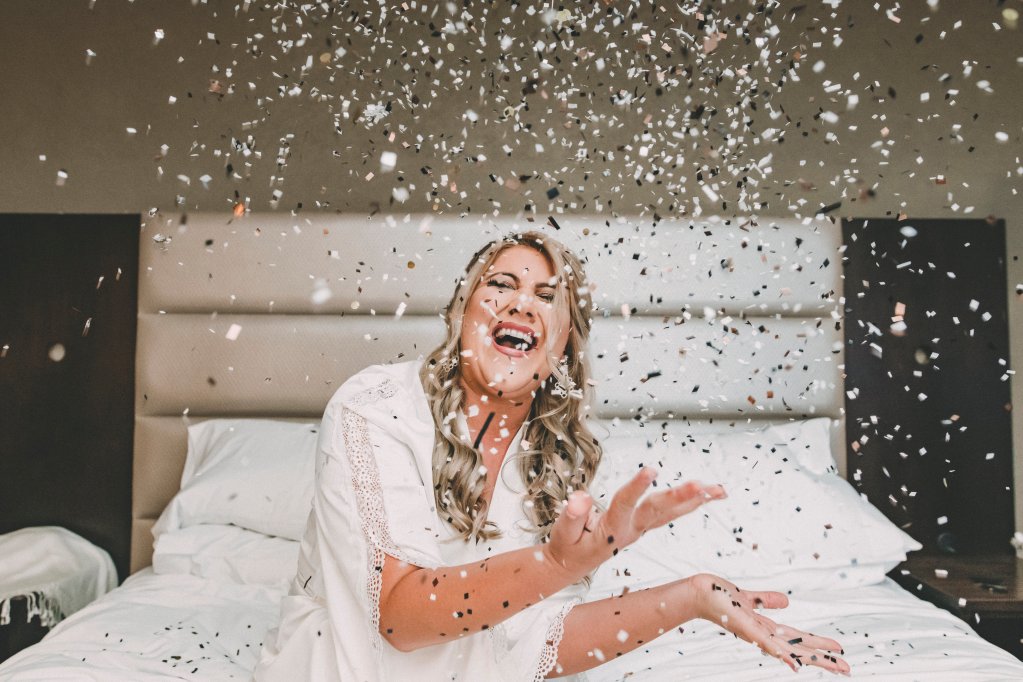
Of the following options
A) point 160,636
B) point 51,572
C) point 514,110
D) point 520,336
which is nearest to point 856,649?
point 520,336

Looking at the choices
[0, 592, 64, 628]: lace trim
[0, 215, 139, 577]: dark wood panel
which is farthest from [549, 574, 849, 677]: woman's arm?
[0, 215, 139, 577]: dark wood panel

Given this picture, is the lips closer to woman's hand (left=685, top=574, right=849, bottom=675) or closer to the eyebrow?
the eyebrow

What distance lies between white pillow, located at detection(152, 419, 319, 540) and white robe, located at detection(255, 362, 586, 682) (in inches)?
35.4

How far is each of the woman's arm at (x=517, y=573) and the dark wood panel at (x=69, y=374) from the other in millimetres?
1939

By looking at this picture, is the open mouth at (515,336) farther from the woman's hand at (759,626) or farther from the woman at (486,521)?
the woman's hand at (759,626)

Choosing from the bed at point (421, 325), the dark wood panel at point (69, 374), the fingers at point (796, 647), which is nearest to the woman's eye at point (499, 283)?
the fingers at point (796, 647)

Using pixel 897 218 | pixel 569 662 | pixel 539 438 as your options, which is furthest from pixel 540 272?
pixel 897 218

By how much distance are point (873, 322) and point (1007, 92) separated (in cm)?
92

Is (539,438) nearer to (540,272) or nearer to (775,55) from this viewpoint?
(540,272)

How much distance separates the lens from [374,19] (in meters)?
2.63

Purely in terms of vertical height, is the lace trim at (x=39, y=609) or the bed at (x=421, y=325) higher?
the bed at (x=421, y=325)

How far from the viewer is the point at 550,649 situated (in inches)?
49.2

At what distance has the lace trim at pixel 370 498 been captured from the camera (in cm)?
A: 111

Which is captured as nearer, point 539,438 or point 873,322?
point 539,438
